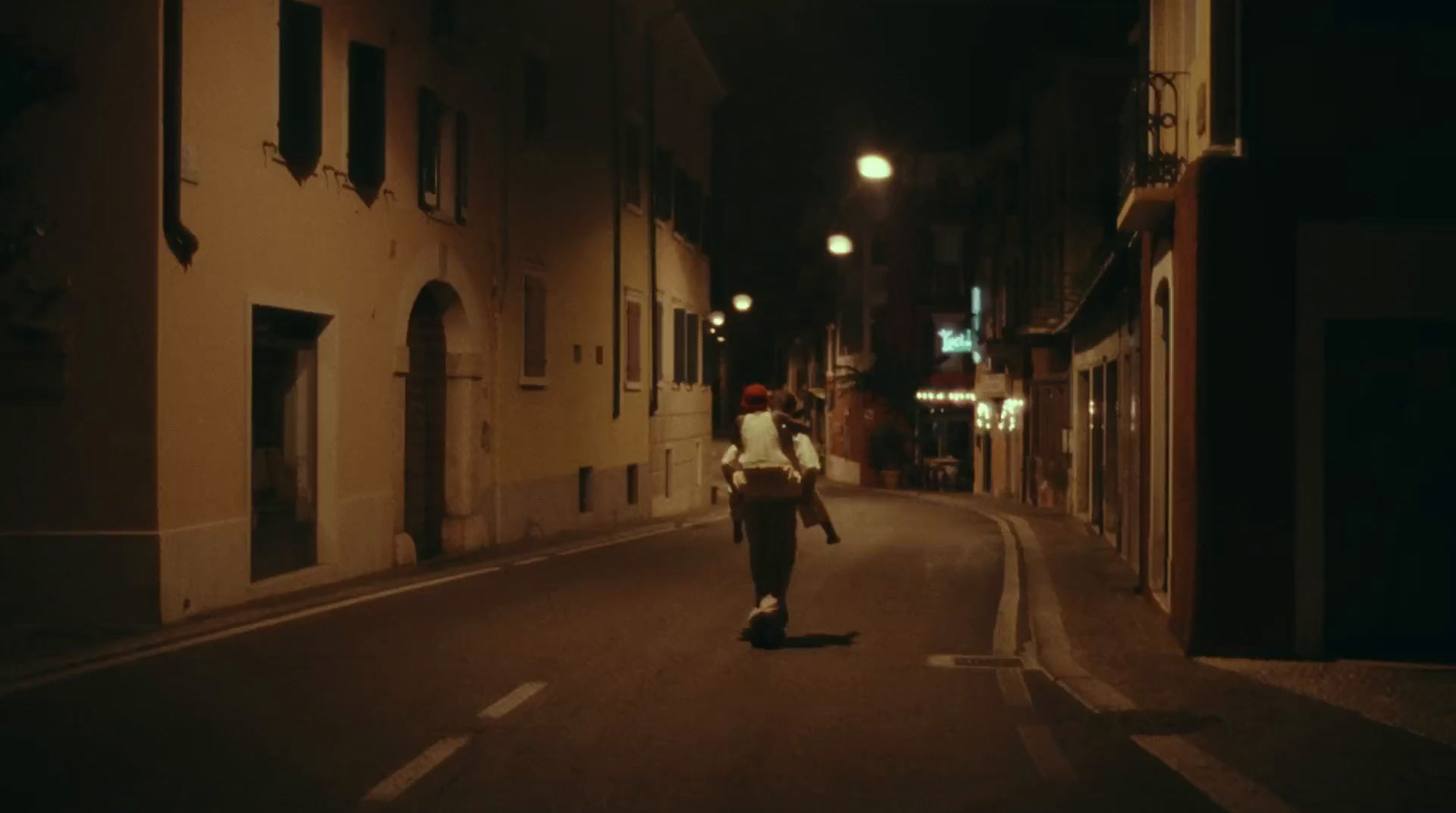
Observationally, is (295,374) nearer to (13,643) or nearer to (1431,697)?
(13,643)

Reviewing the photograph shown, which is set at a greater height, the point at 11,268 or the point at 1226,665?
the point at 11,268

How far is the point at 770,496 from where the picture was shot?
36.7ft

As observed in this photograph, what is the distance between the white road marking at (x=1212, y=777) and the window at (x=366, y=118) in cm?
1127

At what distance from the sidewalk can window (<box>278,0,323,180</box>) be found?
8343 millimetres

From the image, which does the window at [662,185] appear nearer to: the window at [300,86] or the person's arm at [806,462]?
the window at [300,86]

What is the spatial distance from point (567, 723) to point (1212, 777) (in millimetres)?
3189

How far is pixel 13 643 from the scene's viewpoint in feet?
36.4

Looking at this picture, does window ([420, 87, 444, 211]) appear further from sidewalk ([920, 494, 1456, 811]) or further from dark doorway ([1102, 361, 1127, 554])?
dark doorway ([1102, 361, 1127, 554])

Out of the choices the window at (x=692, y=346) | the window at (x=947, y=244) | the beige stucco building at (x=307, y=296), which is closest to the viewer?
the beige stucco building at (x=307, y=296)

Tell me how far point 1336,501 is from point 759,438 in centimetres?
404

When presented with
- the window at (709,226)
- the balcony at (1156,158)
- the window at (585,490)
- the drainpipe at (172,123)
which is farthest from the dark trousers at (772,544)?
the window at (709,226)

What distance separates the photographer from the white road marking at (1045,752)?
278 inches

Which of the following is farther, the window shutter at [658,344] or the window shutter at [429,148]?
the window shutter at [658,344]

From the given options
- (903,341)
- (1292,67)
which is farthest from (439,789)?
(903,341)
